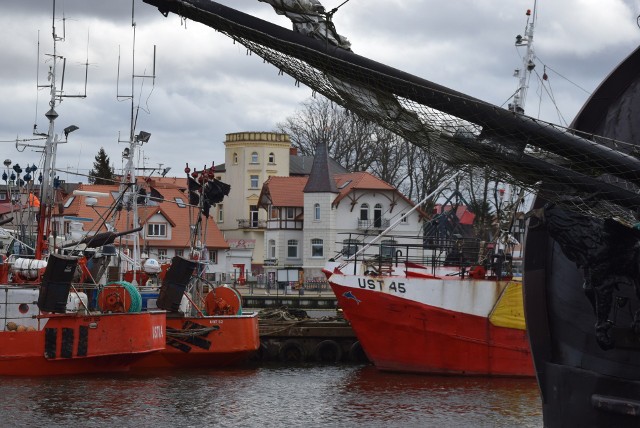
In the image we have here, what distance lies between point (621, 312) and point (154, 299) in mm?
21684

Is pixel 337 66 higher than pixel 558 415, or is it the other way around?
pixel 337 66

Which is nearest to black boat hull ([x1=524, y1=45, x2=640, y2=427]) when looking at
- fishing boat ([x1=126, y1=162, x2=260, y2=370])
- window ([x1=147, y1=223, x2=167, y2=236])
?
fishing boat ([x1=126, y1=162, x2=260, y2=370])

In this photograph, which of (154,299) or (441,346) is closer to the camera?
(441,346)

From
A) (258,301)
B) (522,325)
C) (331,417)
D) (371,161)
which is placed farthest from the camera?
(371,161)

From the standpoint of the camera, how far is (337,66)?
9.81m

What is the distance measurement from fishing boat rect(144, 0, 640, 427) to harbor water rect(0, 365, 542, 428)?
9687mm

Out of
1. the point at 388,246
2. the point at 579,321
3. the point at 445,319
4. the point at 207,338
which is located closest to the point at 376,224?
the point at 207,338

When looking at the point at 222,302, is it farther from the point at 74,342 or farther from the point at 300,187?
the point at 300,187

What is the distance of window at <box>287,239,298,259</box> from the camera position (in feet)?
246

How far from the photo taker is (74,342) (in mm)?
26250

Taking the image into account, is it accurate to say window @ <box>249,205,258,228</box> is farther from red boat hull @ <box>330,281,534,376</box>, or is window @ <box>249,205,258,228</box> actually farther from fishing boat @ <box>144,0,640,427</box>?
fishing boat @ <box>144,0,640,427</box>

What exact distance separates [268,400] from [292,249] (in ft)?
171

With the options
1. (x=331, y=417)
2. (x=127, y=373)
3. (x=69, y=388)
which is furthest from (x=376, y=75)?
(x=127, y=373)

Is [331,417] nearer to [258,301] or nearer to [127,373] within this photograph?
Answer: [127,373]
